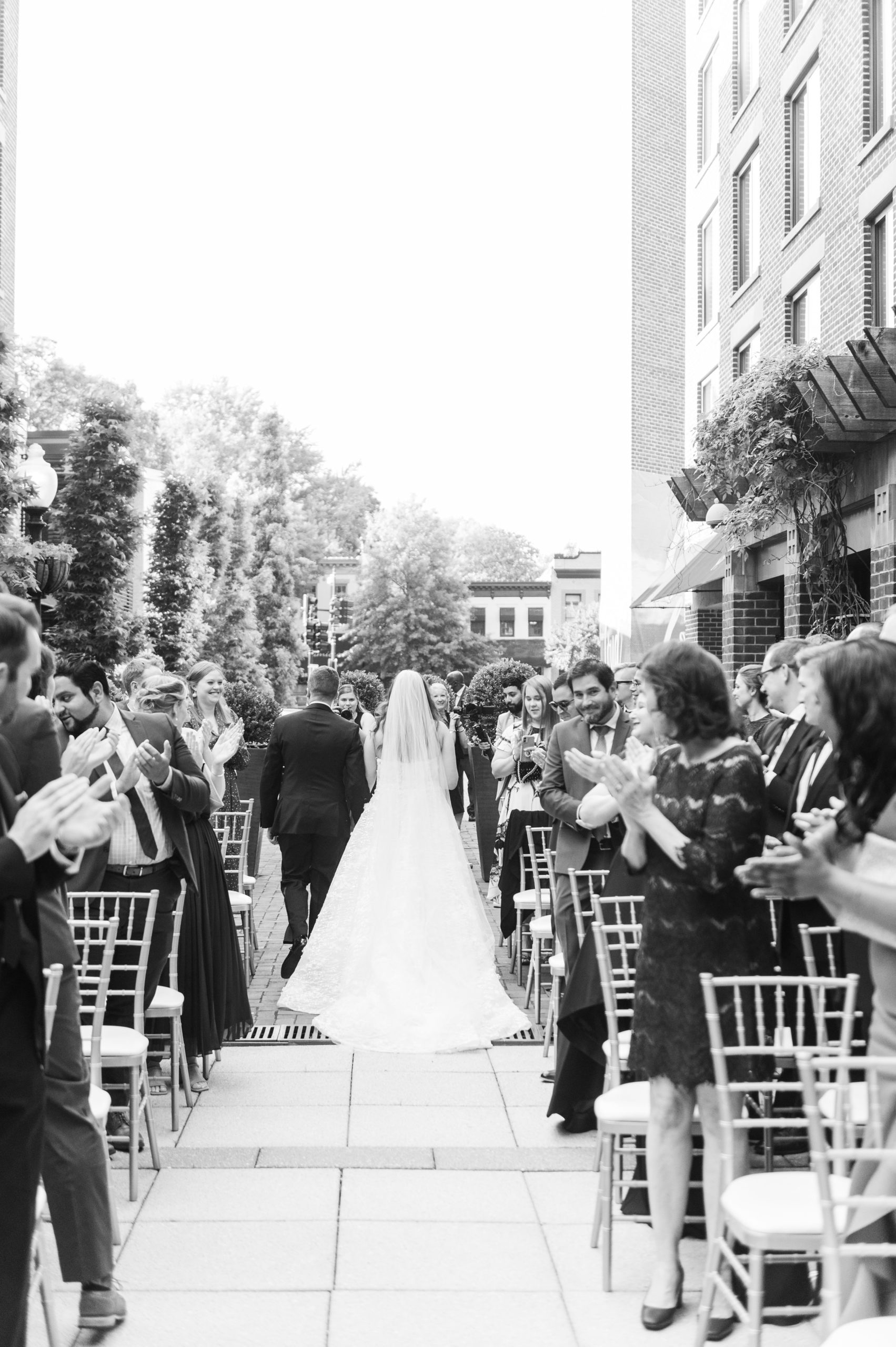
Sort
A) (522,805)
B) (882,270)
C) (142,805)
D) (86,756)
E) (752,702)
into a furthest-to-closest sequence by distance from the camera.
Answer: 1. (882,270)
2. (522,805)
3. (752,702)
4. (142,805)
5. (86,756)

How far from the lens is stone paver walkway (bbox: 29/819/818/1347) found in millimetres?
4438

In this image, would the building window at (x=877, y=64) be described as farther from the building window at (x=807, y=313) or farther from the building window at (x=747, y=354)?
the building window at (x=747, y=354)

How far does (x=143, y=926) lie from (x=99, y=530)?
1874cm

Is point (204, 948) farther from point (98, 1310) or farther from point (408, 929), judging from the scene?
point (98, 1310)

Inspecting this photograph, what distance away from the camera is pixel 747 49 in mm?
22531

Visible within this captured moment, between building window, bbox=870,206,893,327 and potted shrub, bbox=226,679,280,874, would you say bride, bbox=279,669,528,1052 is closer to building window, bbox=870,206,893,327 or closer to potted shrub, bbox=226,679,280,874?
potted shrub, bbox=226,679,280,874

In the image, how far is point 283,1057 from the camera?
815 centimetres

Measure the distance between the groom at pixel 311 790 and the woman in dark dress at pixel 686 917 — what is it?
6.23 metres

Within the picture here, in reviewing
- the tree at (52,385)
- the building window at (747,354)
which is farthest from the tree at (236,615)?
the building window at (747,354)

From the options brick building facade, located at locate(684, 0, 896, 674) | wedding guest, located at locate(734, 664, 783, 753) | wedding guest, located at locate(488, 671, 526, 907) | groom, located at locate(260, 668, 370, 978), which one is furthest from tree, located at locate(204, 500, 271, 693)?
wedding guest, located at locate(734, 664, 783, 753)

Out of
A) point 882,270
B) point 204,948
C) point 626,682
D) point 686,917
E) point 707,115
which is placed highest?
point 707,115

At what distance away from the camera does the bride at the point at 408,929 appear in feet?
28.6

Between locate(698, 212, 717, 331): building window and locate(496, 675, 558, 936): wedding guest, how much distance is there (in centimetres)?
1809

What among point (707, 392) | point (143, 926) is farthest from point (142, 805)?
point (707, 392)
